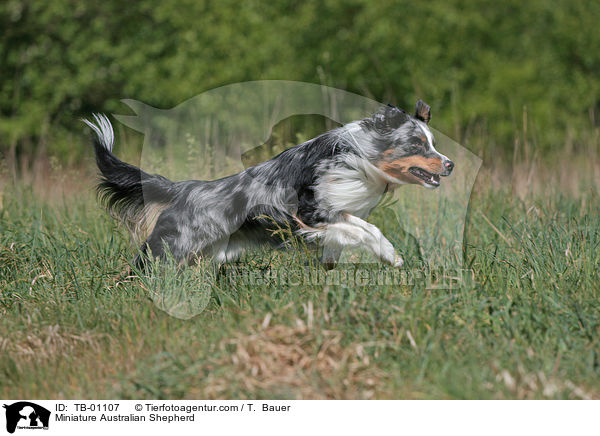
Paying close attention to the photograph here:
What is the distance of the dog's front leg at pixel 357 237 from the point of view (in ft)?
12.6

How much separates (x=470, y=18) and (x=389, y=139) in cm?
762

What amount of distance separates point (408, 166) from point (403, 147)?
0.44ft

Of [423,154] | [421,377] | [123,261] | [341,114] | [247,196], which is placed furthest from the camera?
[341,114]

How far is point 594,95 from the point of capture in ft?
37.2

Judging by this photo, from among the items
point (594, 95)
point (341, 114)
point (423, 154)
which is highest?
point (594, 95)

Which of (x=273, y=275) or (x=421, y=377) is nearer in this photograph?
(x=421, y=377)

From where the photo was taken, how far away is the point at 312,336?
9.83 ft

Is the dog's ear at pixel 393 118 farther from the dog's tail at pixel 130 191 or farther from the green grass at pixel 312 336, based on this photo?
the dog's tail at pixel 130 191

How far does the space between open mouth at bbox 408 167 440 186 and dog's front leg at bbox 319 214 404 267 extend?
0.43 meters

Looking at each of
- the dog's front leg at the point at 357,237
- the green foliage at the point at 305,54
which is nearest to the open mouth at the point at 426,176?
the dog's front leg at the point at 357,237

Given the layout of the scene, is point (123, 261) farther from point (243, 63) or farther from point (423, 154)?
point (243, 63)

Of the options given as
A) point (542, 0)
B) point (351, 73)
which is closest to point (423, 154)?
point (351, 73)
